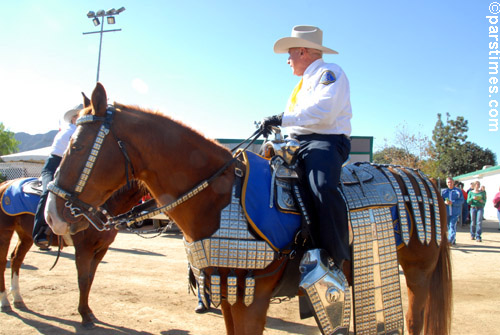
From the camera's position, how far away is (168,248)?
10.3 metres

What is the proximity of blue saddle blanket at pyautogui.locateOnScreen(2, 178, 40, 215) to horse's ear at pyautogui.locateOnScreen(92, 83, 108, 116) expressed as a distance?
3977 millimetres

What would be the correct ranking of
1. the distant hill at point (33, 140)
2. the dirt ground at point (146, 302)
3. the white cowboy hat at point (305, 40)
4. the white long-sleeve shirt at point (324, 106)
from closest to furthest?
the white long-sleeve shirt at point (324, 106) → the white cowboy hat at point (305, 40) → the dirt ground at point (146, 302) → the distant hill at point (33, 140)

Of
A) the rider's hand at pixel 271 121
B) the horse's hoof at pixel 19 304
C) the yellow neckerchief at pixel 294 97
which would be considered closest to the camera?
the rider's hand at pixel 271 121

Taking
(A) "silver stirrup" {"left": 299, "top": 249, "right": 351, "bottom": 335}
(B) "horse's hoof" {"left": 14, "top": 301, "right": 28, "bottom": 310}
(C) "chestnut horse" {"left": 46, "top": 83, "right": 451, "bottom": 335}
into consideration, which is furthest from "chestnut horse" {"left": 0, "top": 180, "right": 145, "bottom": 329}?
(A) "silver stirrup" {"left": 299, "top": 249, "right": 351, "bottom": 335}

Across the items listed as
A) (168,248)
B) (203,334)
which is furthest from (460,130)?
(203,334)

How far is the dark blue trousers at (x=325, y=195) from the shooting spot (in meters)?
2.39

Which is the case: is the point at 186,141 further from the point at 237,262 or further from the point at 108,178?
the point at 237,262

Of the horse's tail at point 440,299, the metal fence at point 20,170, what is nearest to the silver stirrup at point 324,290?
the horse's tail at point 440,299

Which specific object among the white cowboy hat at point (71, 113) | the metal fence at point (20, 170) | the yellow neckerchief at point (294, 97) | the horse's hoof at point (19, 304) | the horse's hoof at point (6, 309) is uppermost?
the white cowboy hat at point (71, 113)

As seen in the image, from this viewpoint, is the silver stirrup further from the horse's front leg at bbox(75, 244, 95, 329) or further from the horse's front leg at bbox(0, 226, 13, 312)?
the horse's front leg at bbox(0, 226, 13, 312)

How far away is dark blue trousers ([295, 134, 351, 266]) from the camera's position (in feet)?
7.84

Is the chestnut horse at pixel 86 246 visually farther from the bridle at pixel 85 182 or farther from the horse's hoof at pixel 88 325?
the bridle at pixel 85 182

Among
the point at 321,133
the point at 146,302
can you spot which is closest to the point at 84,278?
the point at 146,302

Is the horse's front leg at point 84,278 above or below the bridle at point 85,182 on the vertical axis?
below
